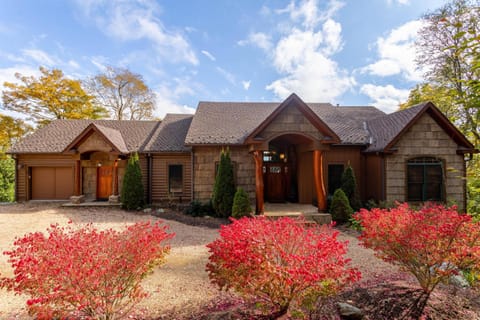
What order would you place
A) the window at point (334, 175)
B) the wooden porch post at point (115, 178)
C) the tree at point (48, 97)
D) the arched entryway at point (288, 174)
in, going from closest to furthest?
the arched entryway at point (288, 174), the window at point (334, 175), the wooden porch post at point (115, 178), the tree at point (48, 97)

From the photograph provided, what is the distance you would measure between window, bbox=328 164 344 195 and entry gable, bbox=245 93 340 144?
2560 mm

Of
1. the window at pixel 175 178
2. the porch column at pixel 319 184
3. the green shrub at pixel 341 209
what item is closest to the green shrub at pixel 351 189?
the green shrub at pixel 341 209

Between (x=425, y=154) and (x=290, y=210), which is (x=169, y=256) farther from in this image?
(x=425, y=154)

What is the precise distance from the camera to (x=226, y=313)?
3.28 meters

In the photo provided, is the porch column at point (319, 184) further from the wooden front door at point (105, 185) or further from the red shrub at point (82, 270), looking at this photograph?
the wooden front door at point (105, 185)

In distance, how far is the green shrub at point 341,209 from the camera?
880 centimetres

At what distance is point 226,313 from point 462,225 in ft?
13.2

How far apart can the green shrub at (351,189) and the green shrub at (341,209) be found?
2.12ft

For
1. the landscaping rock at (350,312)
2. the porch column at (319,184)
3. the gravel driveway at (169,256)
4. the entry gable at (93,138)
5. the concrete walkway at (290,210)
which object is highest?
the entry gable at (93,138)

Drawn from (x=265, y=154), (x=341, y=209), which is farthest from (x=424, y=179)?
(x=265, y=154)

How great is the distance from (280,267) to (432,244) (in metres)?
2.60

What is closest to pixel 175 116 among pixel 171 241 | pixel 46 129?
pixel 46 129

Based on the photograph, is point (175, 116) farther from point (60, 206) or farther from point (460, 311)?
point (460, 311)

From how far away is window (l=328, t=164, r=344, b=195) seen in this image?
1092 centimetres
